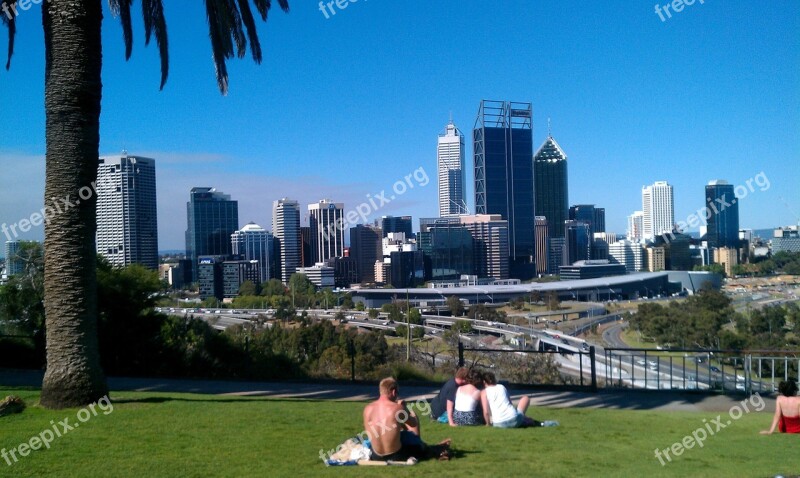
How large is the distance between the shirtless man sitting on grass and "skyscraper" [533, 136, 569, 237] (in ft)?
257

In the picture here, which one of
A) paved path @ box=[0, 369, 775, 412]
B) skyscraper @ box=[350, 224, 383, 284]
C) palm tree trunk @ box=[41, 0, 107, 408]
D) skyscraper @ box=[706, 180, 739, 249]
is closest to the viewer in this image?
palm tree trunk @ box=[41, 0, 107, 408]

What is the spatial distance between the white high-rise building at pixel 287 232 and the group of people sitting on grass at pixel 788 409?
41.8m

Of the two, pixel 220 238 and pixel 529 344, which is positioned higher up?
pixel 220 238

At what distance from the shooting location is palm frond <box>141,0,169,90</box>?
11617mm

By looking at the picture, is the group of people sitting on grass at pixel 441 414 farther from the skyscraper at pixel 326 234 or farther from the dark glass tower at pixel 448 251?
the skyscraper at pixel 326 234

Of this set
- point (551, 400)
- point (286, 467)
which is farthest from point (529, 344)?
point (286, 467)

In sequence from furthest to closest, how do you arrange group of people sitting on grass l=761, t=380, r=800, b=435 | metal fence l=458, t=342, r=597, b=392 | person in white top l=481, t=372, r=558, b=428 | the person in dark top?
1. metal fence l=458, t=342, r=597, b=392
2. the person in dark top
3. person in white top l=481, t=372, r=558, b=428
4. group of people sitting on grass l=761, t=380, r=800, b=435

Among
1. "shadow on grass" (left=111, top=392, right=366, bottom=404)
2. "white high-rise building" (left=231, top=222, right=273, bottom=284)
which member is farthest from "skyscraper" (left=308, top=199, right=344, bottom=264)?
"shadow on grass" (left=111, top=392, right=366, bottom=404)

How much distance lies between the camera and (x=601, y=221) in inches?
3381

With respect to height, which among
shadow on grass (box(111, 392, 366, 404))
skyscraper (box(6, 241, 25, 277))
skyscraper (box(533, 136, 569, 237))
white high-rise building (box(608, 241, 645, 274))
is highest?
skyscraper (box(533, 136, 569, 237))

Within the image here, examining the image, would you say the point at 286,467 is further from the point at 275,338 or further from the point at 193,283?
the point at 193,283

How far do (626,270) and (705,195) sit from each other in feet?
21.5

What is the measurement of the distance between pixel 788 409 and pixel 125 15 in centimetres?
1246

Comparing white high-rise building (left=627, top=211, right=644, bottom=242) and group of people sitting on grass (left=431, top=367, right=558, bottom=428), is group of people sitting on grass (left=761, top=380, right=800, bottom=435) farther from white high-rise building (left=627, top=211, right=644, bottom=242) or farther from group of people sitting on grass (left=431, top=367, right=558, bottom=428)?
white high-rise building (left=627, top=211, right=644, bottom=242)
